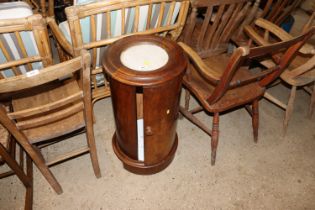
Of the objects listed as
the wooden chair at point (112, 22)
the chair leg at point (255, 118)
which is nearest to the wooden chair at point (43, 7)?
the wooden chair at point (112, 22)

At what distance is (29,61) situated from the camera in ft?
4.29

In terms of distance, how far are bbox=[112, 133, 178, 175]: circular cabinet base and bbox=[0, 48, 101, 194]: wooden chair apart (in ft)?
0.52

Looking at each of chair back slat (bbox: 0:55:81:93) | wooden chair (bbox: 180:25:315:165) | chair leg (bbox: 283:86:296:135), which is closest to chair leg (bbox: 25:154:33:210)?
chair back slat (bbox: 0:55:81:93)

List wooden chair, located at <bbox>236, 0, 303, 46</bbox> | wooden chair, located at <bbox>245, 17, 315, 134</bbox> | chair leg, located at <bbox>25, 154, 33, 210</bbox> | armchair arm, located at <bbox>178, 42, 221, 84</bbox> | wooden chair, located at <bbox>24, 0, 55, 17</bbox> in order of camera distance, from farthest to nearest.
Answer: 1. wooden chair, located at <bbox>24, 0, 55, 17</bbox>
2. wooden chair, located at <bbox>236, 0, 303, 46</bbox>
3. wooden chair, located at <bbox>245, 17, 315, 134</bbox>
4. chair leg, located at <bbox>25, 154, 33, 210</bbox>
5. armchair arm, located at <bbox>178, 42, 221, 84</bbox>

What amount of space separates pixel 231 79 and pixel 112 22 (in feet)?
2.22

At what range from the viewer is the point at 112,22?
1324mm

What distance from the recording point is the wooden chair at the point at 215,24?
4.50 ft

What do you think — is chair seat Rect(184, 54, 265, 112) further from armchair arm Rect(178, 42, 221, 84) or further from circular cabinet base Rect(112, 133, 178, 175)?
circular cabinet base Rect(112, 133, 178, 175)

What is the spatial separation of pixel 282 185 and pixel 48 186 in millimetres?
1479

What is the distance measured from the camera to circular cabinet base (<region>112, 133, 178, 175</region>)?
1.51 meters

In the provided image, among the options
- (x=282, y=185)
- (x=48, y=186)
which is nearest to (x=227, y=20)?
(x=282, y=185)

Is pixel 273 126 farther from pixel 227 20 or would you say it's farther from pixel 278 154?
pixel 227 20

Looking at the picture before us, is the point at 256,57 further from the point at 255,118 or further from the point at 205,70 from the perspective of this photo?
the point at 255,118

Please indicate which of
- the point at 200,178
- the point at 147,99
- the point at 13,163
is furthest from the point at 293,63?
the point at 13,163
